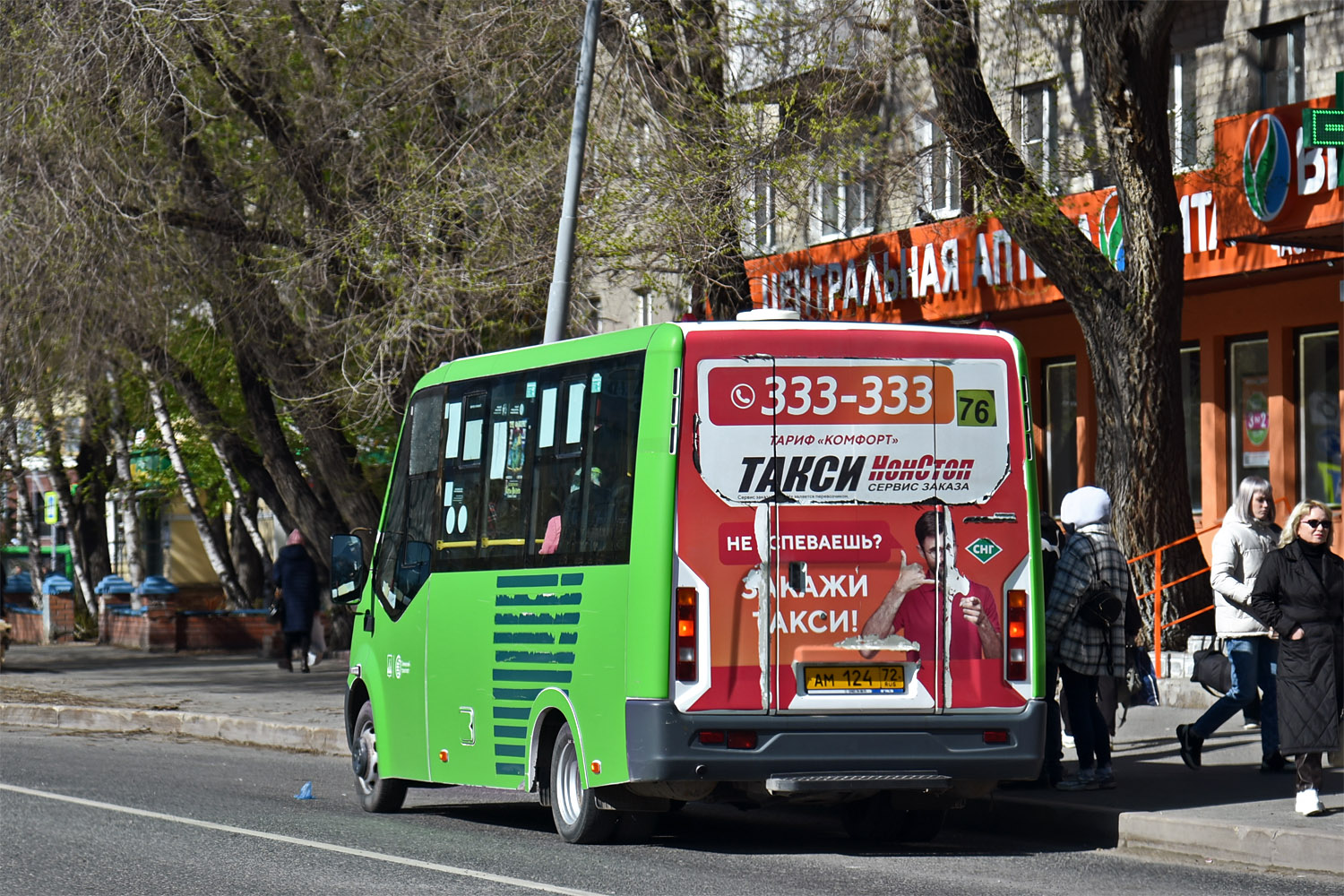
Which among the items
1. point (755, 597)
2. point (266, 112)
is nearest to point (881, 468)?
point (755, 597)

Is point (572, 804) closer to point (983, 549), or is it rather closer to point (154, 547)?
point (983, 549)

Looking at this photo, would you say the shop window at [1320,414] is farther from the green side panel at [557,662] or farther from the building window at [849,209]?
the green side panel at [557,662]

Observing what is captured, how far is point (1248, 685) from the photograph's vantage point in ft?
40.7

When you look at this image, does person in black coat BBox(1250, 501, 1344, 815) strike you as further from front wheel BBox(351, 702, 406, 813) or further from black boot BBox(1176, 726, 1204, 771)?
front wheel BBox(351, 702, 406, 813)

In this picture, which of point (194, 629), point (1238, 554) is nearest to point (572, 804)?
point (1238, 554)

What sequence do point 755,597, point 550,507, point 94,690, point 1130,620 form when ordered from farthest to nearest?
point 94,690, point 1130,620, point 550,507, point 755,597

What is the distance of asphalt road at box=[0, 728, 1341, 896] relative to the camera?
875 centimetres

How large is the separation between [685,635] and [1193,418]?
51.2 feet

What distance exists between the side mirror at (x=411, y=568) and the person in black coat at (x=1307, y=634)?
4.70m

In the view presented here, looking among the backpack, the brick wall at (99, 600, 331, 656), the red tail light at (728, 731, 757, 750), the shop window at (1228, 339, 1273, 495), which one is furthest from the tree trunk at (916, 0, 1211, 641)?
the brick wall at (99, 600, 331, 656)

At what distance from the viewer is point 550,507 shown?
34.4 feet

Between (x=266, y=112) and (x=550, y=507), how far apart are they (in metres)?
12.3

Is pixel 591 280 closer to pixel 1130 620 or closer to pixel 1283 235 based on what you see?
pixel 1283 235

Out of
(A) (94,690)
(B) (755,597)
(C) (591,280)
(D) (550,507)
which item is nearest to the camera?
(B) (755,597)
